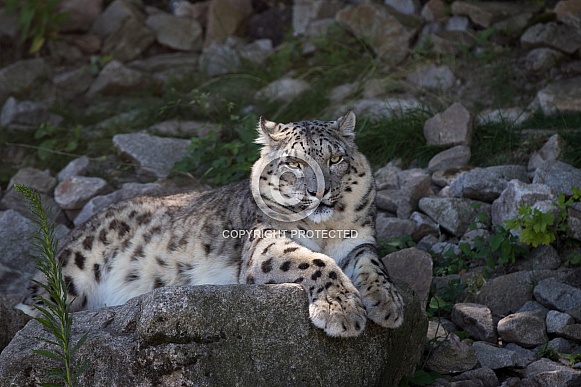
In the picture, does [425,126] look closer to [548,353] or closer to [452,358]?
[548,353]

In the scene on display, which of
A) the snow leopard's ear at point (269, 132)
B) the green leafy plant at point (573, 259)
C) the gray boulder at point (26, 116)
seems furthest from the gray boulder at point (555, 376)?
the gray boulder at point (26, 116)

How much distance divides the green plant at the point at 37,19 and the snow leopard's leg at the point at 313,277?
8.37 m

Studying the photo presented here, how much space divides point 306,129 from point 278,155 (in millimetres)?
255

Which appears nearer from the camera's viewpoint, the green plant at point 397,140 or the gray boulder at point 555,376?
the gray boulder at point 555,376

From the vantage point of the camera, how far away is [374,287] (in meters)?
4.87

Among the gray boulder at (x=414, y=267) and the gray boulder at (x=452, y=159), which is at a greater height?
the gray boulder at (x=414, y=267)

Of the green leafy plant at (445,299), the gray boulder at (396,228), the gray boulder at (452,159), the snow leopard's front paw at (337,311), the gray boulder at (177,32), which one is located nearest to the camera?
the snow leopard's front paw at (337,311)

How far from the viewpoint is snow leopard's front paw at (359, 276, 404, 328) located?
15.3 ft

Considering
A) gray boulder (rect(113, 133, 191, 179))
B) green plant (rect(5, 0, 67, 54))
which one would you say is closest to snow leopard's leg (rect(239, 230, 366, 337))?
gray boulder (rect(113, 133, 191, 179))

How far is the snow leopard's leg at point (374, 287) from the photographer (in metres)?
4.68

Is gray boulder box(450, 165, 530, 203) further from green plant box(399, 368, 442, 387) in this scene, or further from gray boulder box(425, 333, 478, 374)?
green plant box(399, 368, 442, 387)

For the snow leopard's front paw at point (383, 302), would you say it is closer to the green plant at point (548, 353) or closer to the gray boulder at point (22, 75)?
the green plant at point (548, 353)

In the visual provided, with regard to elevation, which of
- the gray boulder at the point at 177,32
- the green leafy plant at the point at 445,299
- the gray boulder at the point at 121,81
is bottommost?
the gray boulder at the point at 177,32

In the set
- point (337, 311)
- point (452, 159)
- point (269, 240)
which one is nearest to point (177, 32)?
point (452, 159)
